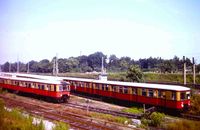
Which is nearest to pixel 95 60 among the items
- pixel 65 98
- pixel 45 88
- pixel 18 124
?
pixel 45 88

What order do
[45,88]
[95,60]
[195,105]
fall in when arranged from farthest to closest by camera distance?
[95,60], [45,88], [195,105]

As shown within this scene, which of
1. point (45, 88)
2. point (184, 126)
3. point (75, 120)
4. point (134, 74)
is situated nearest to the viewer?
point (184, 126)

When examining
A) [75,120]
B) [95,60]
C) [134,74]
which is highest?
[95,60]

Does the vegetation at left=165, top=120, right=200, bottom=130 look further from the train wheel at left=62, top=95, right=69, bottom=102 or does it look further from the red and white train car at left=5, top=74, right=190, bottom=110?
the train wheel at left=62, top=95, right=69, bottom=102

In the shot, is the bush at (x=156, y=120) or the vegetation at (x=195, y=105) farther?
the vegetation at (x=195, y=105)

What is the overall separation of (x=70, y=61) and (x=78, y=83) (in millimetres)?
63113

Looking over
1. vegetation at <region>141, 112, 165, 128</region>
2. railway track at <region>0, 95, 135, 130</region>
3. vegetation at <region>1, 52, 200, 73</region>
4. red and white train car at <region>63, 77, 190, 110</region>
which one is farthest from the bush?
vegetation at <region>1, 52, 200, 73</region>

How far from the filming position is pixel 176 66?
7994cm

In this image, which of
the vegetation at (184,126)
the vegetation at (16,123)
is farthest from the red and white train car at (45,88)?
the vegetation at (184,126)

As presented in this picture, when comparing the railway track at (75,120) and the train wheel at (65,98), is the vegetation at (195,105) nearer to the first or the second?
the railway track at (75,120)

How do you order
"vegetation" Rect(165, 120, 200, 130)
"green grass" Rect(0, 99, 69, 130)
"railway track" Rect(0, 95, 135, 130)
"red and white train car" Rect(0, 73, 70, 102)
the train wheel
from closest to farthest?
"green grass" Rect(0, 99, 69, 130), "vegetation" Rect(165, 120, 200, 130), "railway track" Rect(0, 95, 135, 130), "red and white train car" Rect(0, 73, 70, 102), the train wheel

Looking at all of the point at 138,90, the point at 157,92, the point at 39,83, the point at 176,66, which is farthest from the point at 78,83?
the point at 176,66

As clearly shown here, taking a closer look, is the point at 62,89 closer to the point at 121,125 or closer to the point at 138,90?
the point at 138,90

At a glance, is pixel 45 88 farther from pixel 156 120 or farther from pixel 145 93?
pixel 156 120
